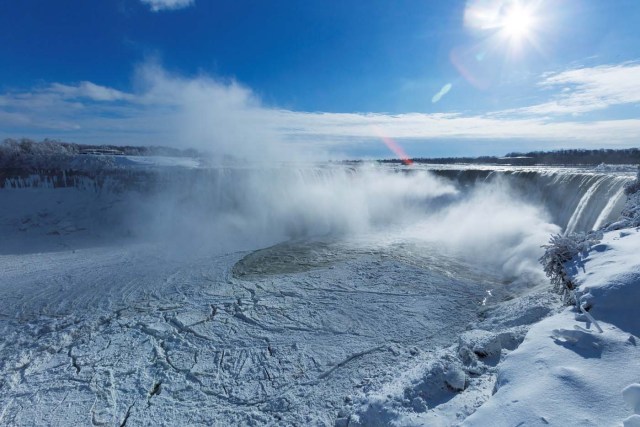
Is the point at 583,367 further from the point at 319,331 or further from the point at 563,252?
the point at 319,331

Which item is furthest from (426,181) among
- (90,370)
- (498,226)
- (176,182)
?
(90,370)

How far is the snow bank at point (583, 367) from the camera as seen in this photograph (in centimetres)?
282

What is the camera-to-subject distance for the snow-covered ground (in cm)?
375

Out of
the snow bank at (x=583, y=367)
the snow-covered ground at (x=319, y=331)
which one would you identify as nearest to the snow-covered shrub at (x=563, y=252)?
the snow-covered ground at (x=319, y=331)

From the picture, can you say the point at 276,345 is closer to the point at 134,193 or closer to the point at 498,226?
the point at 498,226

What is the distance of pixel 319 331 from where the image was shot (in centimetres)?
745

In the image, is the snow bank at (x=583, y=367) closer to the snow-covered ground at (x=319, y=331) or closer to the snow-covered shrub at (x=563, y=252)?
the snow-covered ground at (x=319, y=331)

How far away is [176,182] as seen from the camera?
77.2ft

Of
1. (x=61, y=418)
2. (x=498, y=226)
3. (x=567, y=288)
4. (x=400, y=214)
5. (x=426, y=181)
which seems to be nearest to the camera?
(x=61, y=418)

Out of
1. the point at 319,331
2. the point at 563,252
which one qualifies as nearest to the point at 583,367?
the point at 563,252

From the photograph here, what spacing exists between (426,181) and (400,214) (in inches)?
212

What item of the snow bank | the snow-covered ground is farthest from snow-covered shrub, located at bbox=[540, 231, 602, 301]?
the snow bank

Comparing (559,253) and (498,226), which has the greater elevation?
(559,253)

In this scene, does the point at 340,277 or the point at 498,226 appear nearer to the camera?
the point at 340,277
